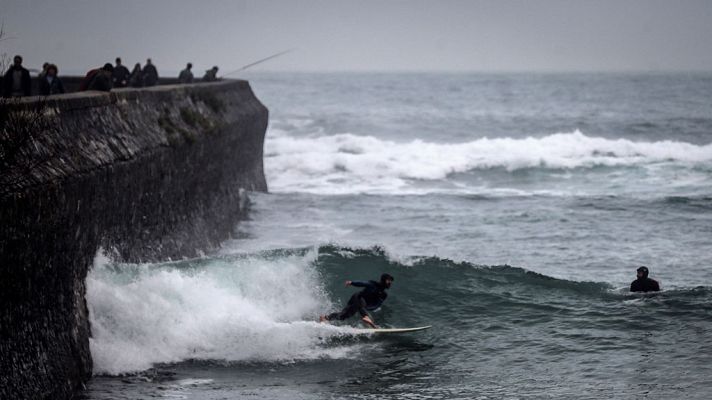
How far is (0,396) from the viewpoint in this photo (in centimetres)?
965

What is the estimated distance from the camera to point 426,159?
158ft

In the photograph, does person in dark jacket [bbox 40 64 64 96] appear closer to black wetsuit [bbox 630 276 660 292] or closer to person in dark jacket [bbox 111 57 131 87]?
person in dark jacket [bbox 111 57 131 87]

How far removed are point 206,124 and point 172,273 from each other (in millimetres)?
7732

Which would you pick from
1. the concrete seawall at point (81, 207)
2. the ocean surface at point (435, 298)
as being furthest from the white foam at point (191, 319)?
the concrete seawall at point (81, 207)

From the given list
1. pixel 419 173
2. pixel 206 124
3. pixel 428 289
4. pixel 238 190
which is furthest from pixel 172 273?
pixel 419 173

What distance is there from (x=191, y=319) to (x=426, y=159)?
34.2 m

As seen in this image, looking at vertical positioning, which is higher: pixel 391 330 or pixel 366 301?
pixel 366 301

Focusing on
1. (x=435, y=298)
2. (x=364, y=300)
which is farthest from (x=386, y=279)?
(x=435, y=298)

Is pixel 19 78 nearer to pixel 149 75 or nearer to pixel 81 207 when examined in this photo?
pixel 81 207

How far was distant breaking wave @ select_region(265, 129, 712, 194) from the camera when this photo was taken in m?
41.3

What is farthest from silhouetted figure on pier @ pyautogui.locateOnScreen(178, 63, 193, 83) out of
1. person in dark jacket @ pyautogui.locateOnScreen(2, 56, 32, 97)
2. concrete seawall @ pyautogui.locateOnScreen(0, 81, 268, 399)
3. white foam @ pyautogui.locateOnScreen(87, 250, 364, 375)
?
white foam @ pyautogui.locateOnScreen(87, 250, 364, 375)

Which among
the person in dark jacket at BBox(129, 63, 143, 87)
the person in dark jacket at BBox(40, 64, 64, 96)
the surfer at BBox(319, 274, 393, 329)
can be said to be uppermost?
the person in dark jacket at BBox(129, 63, 143, 87)

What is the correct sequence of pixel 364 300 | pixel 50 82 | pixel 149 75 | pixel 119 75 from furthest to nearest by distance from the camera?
pixel 149 75, pixel 119 75, pixel 50 82, pixel 364 300

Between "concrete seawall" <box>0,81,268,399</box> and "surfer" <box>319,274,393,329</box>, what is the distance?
324 centimetres
